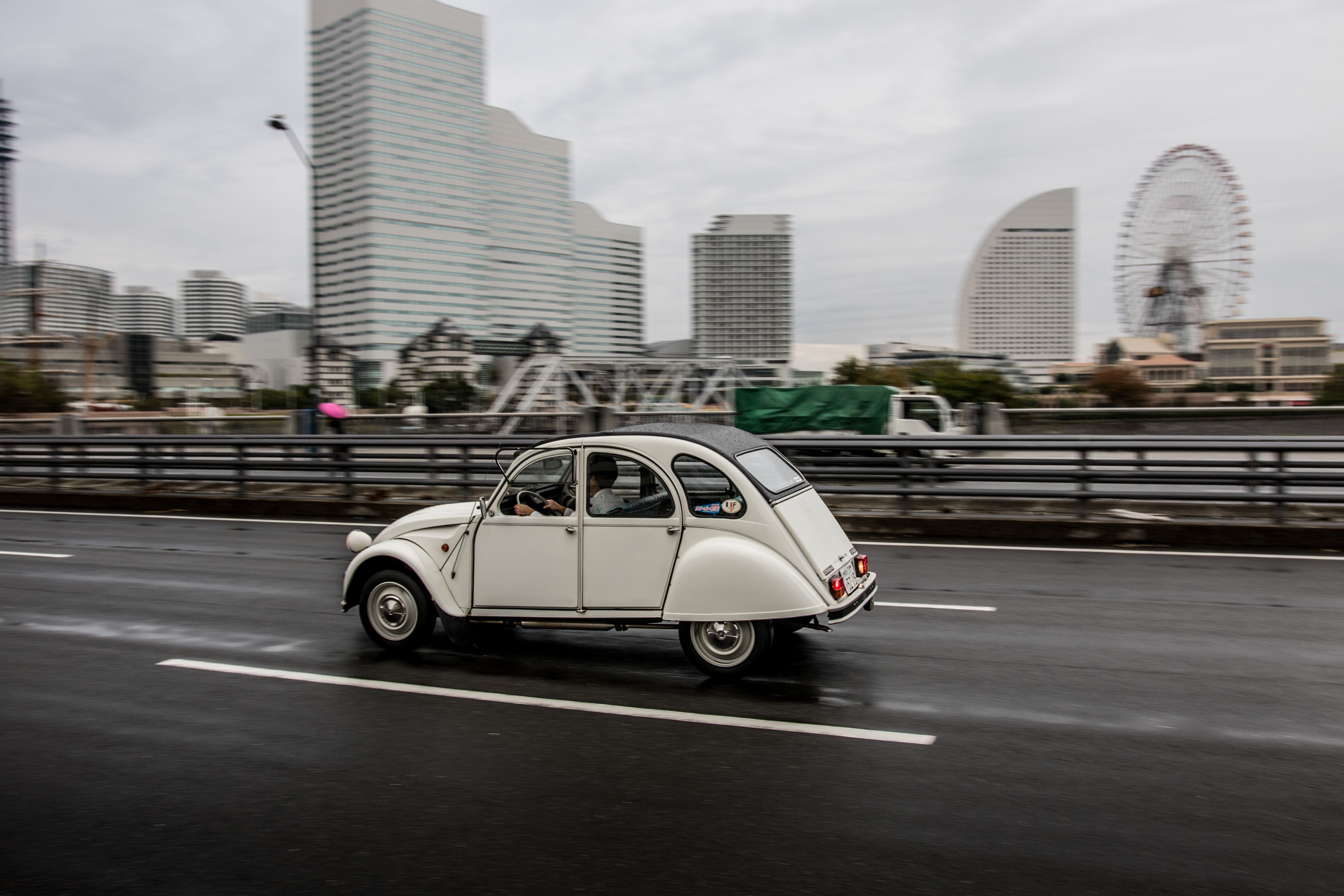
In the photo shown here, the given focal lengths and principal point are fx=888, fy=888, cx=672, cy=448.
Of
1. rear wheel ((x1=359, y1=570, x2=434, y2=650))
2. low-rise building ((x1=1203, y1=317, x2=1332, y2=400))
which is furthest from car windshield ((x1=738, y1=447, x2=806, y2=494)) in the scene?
low-rise building ((x1=1203, y1=317, x2=1332, y2=400))

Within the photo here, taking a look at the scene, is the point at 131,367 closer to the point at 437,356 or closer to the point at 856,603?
the point at 437,356

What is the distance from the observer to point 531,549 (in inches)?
233

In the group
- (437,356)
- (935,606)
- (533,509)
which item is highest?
(437,356)

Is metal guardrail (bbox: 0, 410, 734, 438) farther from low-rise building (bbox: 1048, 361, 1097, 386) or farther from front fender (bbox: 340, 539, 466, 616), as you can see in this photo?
low-rise building (bbox: 1048, 361, 1097, 386)

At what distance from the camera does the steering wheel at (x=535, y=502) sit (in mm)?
5922

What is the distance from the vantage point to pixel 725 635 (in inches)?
223

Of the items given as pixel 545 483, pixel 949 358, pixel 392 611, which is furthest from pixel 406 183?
pixel 545 483

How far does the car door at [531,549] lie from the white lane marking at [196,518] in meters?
7.29

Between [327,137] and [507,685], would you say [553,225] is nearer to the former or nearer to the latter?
[327,137]

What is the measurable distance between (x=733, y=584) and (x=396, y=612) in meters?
2.60

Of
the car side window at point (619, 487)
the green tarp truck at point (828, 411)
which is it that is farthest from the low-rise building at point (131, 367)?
the car side window at point (619, 487)

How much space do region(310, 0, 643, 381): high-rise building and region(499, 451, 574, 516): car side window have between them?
143269 mm

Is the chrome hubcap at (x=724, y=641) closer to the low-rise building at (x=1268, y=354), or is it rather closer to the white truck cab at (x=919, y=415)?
the white truck cab at (x=919, y=415)

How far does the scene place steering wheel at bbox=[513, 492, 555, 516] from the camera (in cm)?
592
